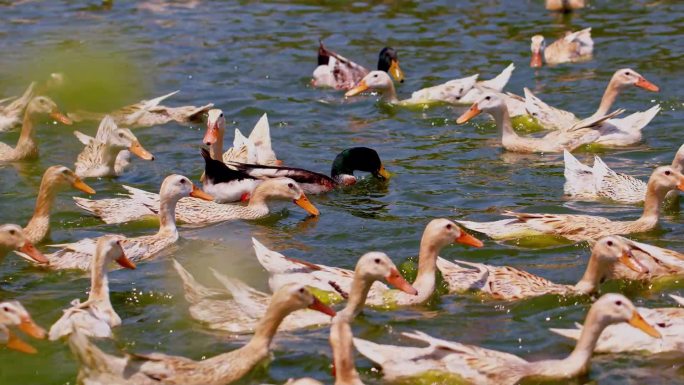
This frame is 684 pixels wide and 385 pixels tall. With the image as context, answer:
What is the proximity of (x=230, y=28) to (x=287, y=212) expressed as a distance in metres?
8.81

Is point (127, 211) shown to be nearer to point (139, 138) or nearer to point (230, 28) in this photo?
point (139, 138)

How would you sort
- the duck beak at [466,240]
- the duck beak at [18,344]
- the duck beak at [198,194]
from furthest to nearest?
the duck beak at [198,194]
the duck beak at [466,240]
the duck beak at [18,344]

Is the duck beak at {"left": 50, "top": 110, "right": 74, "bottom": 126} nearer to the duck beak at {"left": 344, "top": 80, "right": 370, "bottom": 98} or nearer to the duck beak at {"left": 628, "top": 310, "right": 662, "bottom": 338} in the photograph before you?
the duck beak at {"left": 344, "top": 80, "right": 370, "bottom": 98}

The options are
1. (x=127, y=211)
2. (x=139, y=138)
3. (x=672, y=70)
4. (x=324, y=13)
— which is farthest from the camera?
(x=324, y=13)

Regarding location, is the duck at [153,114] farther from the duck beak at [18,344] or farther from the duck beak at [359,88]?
the duck beak at [18,344]

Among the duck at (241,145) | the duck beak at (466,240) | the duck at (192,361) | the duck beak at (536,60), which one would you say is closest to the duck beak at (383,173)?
the duck at (241,145)

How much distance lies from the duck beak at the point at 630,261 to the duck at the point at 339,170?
4.32m

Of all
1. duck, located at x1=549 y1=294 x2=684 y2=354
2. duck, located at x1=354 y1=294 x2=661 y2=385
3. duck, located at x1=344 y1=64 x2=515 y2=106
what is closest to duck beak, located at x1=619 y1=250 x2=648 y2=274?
duck, located at x1=549 y1=294 x2=684 y2=354

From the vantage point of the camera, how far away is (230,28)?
871 inches

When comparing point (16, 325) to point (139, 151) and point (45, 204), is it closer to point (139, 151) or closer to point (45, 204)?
point (45, 204)

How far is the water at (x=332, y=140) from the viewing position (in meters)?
10.2

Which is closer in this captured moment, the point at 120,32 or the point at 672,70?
the point at 672,70

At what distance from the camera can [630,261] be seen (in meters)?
10.5

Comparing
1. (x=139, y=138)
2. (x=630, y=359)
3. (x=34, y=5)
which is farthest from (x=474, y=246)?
(x=34, y=5)
